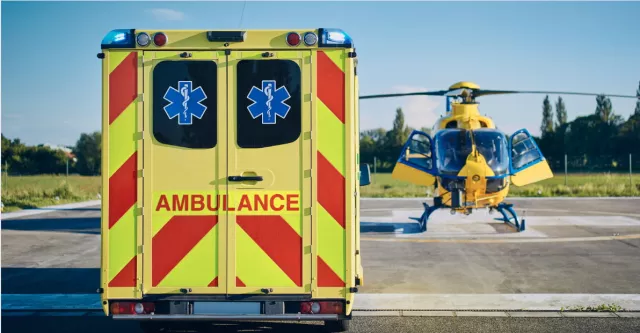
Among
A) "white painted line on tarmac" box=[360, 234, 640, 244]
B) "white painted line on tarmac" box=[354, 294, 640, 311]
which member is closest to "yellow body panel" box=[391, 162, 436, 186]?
"white painted line on tarmac" box=[360, 234, 640, 244]

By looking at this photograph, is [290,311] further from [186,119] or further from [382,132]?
[382,132]

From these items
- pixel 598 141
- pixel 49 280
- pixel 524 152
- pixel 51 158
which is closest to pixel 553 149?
pixel 598 141

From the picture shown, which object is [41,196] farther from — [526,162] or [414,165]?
[526,162]

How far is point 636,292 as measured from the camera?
7887mm

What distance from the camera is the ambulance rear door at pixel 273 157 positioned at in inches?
195

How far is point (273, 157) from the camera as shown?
4.95 meters

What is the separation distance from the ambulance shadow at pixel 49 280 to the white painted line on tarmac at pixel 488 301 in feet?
12.6

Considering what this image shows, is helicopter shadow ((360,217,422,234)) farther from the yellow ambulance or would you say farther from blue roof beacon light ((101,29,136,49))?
blue roof beacon light ((101,29,136,49))

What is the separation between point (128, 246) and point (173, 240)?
1.21 ft

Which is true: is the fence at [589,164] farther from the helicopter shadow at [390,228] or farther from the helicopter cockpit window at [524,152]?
the helicopter cockpit window at [524,152]

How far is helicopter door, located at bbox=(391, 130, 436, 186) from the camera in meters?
15.1

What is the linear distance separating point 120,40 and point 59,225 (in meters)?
12.5

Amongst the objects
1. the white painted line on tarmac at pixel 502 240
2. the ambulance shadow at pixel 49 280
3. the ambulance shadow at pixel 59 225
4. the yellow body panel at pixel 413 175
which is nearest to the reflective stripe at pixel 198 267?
the ambulance shadow at pixel 49 280

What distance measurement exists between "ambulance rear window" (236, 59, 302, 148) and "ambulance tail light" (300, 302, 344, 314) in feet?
4.37
